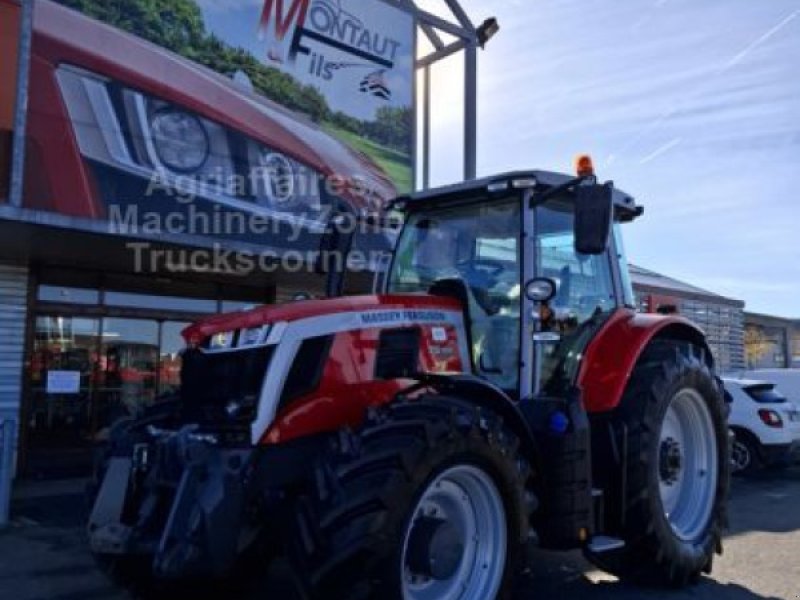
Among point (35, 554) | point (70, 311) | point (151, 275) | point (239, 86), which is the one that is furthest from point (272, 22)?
point (35, 554)

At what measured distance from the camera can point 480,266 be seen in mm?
5715

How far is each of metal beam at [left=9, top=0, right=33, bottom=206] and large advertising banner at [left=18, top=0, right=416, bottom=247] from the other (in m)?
0.15

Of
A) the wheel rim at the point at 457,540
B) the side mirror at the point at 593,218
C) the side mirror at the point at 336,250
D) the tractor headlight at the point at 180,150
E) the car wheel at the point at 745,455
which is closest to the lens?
the wheel rim at the point at 457,540

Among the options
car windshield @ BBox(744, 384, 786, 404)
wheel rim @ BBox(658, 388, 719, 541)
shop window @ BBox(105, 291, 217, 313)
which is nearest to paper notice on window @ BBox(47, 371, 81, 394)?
shop window @ BBox(105, 291, 217, 313)

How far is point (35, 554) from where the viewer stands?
6.89 meters

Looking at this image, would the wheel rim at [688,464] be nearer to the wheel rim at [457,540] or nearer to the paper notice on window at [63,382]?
the wheel rim at [457,540]

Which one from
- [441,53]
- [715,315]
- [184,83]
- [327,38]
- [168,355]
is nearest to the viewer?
[184,83]

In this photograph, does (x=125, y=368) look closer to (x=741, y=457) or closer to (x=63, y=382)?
(x=63, y=382)

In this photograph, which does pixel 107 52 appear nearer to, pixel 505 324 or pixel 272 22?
pixel 272 22

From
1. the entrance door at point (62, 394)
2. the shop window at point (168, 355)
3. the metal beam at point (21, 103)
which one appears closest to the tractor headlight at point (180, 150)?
the metal beam at point (21, 103)

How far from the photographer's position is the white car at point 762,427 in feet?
39.1

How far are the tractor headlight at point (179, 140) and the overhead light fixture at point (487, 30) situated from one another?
21.6ft

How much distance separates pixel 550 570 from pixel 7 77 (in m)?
7.69

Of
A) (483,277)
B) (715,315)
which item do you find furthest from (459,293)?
(715,315)
